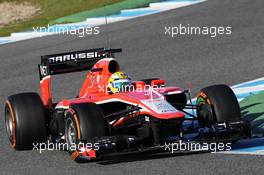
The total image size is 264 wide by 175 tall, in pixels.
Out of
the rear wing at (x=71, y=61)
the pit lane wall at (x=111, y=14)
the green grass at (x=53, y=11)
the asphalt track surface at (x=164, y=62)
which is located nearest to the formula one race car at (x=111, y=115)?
the rear wing at (x=71, y=61)

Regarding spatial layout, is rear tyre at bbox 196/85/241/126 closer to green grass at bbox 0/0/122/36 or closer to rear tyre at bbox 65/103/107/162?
rear tyre at bbox 65/103/107/162

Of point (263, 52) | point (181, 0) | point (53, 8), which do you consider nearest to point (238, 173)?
point (263, 52)

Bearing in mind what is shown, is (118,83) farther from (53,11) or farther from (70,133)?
(53,11)

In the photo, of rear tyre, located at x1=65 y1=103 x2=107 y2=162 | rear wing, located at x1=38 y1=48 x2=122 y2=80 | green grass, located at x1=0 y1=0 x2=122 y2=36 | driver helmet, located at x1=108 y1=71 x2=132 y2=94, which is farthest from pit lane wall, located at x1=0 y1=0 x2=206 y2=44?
rear tyre, located at x1=65 y1=103 x2=107 y2=162

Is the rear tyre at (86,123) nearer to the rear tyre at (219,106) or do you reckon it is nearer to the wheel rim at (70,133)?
the wheel rim at (70,133)

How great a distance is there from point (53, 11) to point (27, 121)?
1454 centimetres

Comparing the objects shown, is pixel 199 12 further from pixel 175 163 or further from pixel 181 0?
pixel 175 163

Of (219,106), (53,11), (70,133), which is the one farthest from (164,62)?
(53,11)

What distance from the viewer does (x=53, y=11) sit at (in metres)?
24.9

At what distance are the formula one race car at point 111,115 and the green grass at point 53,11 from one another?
11870 millimetres

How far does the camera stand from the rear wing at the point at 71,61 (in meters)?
11.3

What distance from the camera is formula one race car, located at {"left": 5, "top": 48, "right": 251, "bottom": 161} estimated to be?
9.59 metres

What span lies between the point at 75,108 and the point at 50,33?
11564 mm

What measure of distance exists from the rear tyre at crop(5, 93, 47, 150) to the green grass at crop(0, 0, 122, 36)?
12092mm
